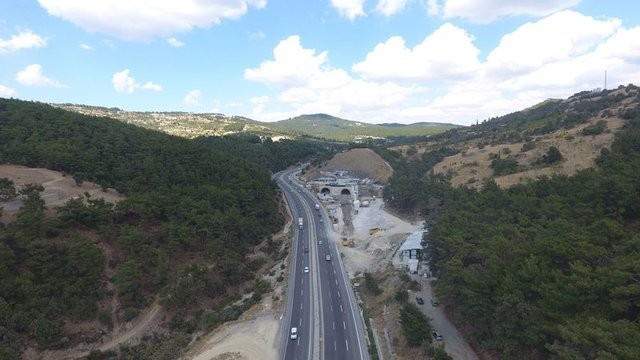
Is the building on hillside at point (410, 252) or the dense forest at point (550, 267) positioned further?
the building on hillside at point (410, 252)

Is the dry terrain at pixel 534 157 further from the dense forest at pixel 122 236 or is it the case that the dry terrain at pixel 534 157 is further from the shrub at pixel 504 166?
the dense forest at pixel 122 236

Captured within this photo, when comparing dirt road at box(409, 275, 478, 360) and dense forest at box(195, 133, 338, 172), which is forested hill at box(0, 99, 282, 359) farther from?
dense forest at box(195, 133, 338, 172)

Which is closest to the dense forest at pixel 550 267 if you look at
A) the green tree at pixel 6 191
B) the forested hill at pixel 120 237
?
the forested hill at pixel 120 237

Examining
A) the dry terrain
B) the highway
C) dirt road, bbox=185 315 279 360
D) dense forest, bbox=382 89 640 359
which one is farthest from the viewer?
the dry terrain

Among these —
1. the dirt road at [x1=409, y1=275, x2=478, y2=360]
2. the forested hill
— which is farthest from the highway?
the dirt road at [x1=409, y1=275, x2=478, y2=360]

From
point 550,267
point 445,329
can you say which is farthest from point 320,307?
point 550,267

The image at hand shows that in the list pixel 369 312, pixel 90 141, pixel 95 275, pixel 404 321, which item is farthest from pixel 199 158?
pixel 404 321
